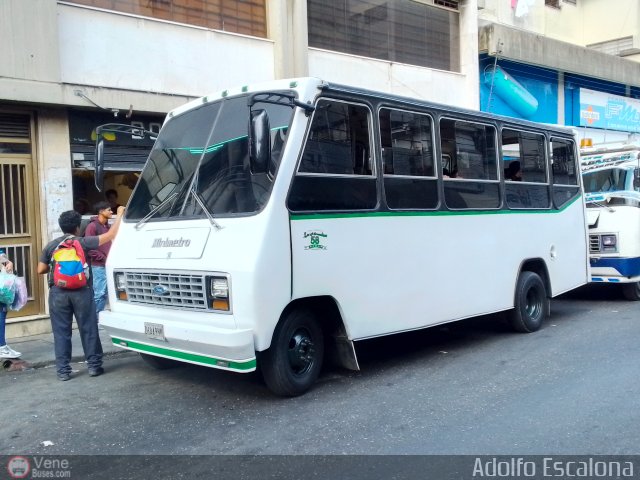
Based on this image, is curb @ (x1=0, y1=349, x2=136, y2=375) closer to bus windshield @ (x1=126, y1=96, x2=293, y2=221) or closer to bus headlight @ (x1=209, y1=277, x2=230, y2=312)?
bus windshield @ (x1=126, y1=96, x2=293, y2=221)

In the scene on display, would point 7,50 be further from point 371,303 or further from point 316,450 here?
point 316,450

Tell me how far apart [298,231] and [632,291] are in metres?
7.53

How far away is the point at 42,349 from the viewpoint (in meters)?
8.09

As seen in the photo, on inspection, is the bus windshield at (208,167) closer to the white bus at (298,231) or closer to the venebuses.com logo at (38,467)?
the white bus at (298,231)

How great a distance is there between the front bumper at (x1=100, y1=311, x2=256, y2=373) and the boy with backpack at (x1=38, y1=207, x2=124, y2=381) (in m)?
0.70

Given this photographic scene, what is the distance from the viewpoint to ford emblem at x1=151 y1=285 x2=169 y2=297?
18.4 ft

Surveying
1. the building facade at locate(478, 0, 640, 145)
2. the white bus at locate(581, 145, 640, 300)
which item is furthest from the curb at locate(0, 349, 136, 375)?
the building facade at locate(478, 0, 640, 145)

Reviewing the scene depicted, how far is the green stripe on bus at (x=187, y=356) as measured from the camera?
505 cm

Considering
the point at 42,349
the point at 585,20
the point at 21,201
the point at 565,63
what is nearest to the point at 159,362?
the point at 42,349

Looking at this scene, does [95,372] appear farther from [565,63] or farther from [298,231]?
[565,63]

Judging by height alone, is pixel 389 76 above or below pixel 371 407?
above

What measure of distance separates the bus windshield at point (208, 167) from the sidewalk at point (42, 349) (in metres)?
2.33

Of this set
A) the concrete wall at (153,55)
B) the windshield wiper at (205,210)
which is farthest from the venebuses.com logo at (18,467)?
the concrete wall at (153,55)

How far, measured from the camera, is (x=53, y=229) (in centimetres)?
918
